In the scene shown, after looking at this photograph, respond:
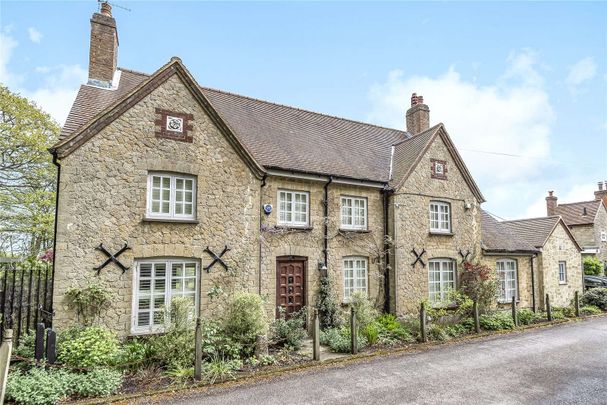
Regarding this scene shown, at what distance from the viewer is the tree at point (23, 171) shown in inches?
709

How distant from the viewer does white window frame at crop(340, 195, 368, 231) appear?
13479 mm

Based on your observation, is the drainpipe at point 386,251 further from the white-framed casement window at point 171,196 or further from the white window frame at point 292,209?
the white-framed casement window at point 171,196

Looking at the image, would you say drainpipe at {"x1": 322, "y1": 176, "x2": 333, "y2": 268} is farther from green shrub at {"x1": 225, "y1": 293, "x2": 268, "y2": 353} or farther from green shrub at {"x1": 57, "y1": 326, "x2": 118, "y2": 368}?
green shrub at {"x1": 57, "y1": 326, "x2": 118, "y2": 368}

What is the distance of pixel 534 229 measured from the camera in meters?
20.0

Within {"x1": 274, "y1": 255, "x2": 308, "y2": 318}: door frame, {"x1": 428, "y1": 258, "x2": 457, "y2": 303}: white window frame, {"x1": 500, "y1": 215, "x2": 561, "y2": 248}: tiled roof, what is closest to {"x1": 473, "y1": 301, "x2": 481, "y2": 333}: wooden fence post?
{"x1": 428, "y1": 258, "x2": 457, "y2": 303}: white window frame

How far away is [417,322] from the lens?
1235 cm

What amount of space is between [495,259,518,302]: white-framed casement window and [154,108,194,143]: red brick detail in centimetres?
1490

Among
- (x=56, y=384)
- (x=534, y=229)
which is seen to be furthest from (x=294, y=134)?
(x=534, y=229)

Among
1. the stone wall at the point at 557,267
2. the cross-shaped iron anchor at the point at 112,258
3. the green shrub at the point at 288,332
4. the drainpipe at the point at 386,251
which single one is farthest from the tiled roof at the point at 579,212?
the cross-shaped iron anchor at the point at 112,258

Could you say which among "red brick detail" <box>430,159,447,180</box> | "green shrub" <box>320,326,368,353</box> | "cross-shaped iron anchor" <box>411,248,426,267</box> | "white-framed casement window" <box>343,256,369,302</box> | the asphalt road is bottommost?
the asphalt road

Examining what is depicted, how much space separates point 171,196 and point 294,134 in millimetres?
6768

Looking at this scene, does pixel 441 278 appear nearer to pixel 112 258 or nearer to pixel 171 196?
pixel 171 196

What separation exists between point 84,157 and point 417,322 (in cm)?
1141

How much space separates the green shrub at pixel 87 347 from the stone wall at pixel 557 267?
1910 centimetres
